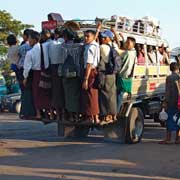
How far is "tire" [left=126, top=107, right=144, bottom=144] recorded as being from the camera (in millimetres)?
11758

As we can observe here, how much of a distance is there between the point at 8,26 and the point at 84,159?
2883 cm

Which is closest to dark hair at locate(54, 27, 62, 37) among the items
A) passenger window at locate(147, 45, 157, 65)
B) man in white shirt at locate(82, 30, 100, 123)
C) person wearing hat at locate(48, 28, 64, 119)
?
person wearing hat at locate(48, 28, 64, 119)

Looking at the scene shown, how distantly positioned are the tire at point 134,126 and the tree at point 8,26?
24808 millimetres

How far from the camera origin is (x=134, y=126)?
1200 centimetres

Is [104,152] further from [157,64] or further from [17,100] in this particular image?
[17,100]

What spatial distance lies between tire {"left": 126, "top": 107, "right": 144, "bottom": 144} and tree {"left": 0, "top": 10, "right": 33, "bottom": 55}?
2481 centimetres

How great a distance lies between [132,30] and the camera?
42.4ft

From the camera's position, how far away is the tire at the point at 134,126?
1176 cm

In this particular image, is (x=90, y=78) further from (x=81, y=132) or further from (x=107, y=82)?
(x=81, y=132)

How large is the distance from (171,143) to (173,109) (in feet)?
2.44

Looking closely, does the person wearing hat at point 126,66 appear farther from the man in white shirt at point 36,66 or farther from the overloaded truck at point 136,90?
the man in white shirt at point 36,66

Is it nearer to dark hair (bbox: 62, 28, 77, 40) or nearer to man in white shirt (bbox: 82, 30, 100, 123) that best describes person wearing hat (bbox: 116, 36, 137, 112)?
man in white shirt (bbox: 82, 30, 100, 123)

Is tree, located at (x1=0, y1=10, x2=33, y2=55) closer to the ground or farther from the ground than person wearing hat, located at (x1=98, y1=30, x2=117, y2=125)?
farther from the ground

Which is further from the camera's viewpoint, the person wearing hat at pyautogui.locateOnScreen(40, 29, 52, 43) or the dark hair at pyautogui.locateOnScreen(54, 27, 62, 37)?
the person wearing hat at pyautogui.locateOnScreen(40, 29, 52, 43)
